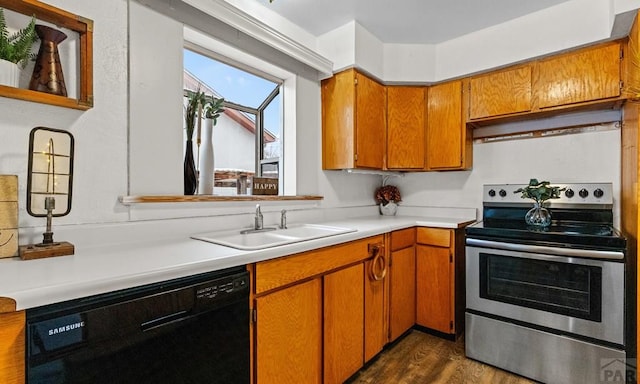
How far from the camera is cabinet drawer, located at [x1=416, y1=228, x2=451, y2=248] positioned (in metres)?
2.33

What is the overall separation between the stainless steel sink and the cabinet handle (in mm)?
235

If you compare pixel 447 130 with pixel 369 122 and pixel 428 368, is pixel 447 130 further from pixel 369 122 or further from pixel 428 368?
pixel 428 368

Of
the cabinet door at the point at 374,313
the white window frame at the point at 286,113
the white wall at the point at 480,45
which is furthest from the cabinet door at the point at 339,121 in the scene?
the cabinet door at the point at 374,313

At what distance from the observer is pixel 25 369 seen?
77 cm

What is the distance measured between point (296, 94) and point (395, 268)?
4.89 feet

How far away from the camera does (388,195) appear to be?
9.95ft

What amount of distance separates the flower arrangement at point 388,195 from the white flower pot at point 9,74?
8.55 ft

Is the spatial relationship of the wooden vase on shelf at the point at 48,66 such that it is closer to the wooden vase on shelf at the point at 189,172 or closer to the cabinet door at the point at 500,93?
the wooden vase on shelf at the point at 189,172

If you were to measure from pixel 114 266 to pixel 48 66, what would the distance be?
2.78 feet

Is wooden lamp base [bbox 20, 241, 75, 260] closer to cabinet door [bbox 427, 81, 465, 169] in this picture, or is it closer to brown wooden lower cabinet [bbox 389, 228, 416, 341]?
brown wooden lower cabinet [bbox 389, 228, 416, 341]

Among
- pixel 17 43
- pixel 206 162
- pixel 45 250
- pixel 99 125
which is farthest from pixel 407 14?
pixel 45 250

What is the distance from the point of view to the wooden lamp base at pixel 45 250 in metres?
1.07

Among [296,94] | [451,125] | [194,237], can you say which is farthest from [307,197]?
[451,125]

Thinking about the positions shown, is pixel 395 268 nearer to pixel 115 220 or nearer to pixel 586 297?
pixel 586 297
